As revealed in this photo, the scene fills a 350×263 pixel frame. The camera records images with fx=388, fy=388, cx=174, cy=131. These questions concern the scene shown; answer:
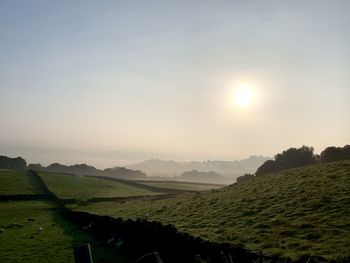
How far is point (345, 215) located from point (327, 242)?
540 centimetres

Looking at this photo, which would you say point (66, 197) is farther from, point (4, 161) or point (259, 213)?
point (4, 161)

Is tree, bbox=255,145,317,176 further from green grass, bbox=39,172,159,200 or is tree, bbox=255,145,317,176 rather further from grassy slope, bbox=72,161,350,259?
grassy slope, bbox=72,161,350,259

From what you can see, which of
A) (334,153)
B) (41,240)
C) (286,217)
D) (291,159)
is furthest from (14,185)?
(286,217)

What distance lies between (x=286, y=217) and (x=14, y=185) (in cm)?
8111

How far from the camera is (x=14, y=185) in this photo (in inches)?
3671

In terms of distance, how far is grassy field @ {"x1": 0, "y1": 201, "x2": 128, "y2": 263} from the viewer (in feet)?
106

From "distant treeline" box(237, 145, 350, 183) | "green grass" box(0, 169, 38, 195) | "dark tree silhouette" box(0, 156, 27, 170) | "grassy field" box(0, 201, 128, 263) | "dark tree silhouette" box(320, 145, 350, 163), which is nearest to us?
"grassy field" box(0, 201, 128, 263)

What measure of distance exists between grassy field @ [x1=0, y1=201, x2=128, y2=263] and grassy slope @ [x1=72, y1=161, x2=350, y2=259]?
25.7 feet

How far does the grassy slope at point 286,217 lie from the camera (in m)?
19.7

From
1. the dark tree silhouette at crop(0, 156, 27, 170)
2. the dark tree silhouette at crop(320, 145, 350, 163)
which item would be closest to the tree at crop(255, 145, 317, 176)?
the dark tree silhouette at crop(320, 145, 350, 163)

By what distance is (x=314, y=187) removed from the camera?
1362 inches

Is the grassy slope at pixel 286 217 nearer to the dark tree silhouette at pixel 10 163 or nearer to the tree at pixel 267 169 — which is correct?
the tree at pixel 267 169

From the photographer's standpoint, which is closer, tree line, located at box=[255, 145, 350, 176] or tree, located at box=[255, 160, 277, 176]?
tree line, located at box=[255, 145, 350, 176]

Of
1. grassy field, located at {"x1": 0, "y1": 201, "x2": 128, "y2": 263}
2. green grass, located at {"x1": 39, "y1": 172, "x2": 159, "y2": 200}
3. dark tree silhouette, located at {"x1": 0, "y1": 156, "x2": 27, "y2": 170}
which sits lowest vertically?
grassy field, located at {"x1": 0, "y1": 201, "x2": 128, "y2": 263}
